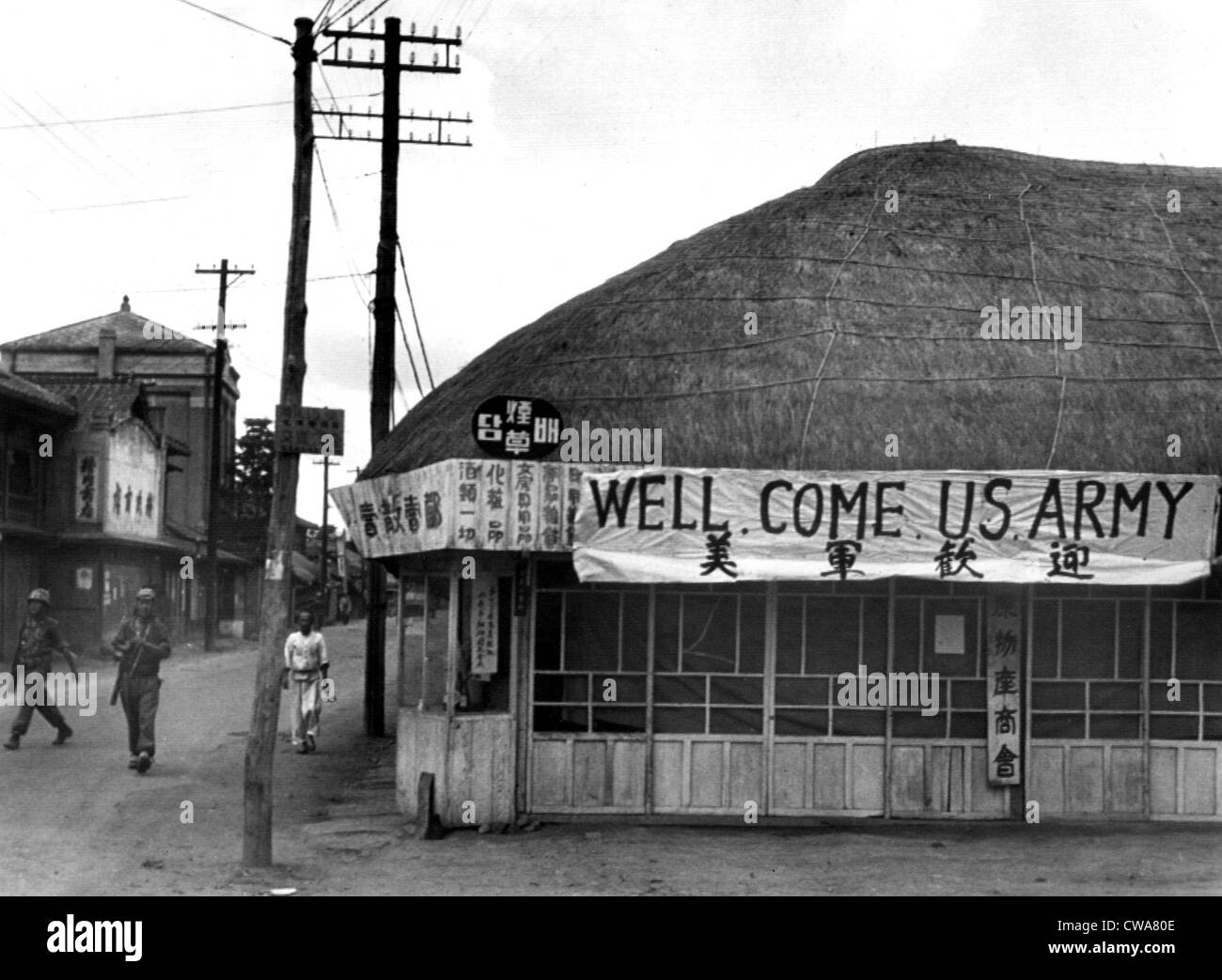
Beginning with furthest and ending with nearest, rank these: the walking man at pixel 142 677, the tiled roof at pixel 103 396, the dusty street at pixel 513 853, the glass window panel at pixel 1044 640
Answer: the tiled roof at pixel 103 396
the walking man at pixel 142 677
the glass window panel at pixel 1044 640
the dusty street at pixel 513 853

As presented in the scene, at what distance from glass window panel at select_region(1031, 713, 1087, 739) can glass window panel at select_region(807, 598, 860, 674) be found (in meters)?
1.80

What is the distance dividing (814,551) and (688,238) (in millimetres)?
5180

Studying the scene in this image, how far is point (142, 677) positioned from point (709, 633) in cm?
680

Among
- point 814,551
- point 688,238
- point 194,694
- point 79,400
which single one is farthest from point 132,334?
point 814,551

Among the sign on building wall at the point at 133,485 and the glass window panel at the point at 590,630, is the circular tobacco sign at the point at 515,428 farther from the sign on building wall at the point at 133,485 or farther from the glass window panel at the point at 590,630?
the sign on building wall at the point at 133,485

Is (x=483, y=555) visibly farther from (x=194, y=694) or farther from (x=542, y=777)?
(x=194, y=694)

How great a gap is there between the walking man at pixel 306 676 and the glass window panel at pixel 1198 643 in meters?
10.4

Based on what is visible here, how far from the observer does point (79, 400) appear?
40438 mm

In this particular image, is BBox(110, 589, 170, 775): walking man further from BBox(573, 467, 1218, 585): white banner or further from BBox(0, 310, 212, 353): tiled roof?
BBox(0, 310, 212, 353): tiled roof

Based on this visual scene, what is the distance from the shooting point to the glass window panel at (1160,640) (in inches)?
527

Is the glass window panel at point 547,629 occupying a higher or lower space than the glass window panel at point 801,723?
higher

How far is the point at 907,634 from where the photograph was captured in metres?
13.3

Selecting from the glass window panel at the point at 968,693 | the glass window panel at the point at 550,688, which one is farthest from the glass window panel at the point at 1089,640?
the glass window panel at the point at 550,688
